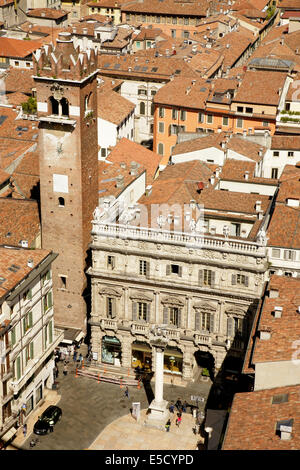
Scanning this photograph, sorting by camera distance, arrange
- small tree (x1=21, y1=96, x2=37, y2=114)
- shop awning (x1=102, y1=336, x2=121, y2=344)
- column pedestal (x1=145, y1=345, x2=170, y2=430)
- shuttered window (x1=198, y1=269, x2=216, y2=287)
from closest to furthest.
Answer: column pedestal (x1=145, y1=345, x2=170, y2=430) → shuttered window (x1=198, y1=269, x2=216, y2=287) → shop awning (x1=102, y1=336, x2=121, y2=344) → small tree (x1=21, y1=96, x2=37, y2=114)

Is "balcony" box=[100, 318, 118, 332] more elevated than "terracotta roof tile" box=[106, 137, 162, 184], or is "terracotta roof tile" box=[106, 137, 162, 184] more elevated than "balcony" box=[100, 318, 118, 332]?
"terracotta roof tile" box=[106, 137, 162, 184]

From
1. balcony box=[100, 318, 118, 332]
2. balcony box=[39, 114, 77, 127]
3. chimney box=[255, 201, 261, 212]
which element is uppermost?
balcony box=[39, 114, 77, 127]

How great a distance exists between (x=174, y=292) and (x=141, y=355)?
8.59 metres

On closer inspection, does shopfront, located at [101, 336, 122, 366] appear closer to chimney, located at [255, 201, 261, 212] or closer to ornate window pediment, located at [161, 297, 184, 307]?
ornate window pediment, located at [161, 297, 184, 307]

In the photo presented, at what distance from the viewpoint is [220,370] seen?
257ft

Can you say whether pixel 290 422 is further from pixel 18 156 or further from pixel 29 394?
pixel 18 156

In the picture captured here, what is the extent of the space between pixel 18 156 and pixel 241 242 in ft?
129

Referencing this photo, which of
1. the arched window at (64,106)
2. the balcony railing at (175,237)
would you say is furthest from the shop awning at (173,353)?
the arched window at (64,106)

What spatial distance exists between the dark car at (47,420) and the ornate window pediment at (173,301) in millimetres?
14641

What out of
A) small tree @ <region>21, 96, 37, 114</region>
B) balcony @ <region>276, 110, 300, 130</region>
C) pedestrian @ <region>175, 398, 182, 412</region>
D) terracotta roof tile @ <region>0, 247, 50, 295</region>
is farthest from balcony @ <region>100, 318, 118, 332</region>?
small tree @ <region>21, 96, 37, 114</region>

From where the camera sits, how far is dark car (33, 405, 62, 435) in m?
70.6

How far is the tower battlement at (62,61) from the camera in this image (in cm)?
7444

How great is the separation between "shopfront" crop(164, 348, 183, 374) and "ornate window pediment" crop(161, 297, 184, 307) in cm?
509
